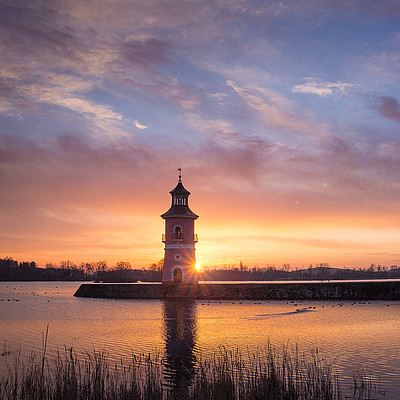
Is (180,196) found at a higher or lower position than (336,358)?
higher

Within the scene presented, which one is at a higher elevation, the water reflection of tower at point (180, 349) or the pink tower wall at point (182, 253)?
the pink tower wall at point (182, 253)

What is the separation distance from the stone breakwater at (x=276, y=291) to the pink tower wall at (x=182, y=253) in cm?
167

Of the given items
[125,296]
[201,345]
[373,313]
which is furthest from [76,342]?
[125,296]

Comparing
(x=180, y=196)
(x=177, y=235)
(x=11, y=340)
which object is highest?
(x=180, y=196)

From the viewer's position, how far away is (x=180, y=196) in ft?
175

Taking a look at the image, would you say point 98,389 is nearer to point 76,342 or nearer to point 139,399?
point 139,399

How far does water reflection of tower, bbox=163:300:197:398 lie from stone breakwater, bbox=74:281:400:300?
53.5ft

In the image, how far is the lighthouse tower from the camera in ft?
169

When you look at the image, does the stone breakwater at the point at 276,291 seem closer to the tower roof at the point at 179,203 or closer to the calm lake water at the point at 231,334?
the tower roof at the point at 179,203

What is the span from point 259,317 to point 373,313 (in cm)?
827

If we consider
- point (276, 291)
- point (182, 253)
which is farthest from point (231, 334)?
point (182, 253)

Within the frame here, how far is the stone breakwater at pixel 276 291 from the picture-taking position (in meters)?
45.4

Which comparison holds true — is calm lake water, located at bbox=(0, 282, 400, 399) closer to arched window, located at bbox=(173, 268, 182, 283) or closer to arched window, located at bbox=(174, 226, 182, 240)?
arched window, located at bbox=(173, 268, 182, 283)

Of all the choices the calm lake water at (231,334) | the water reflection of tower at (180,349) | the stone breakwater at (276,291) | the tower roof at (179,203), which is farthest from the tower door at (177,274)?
the water reflection of tower at (180,349)
